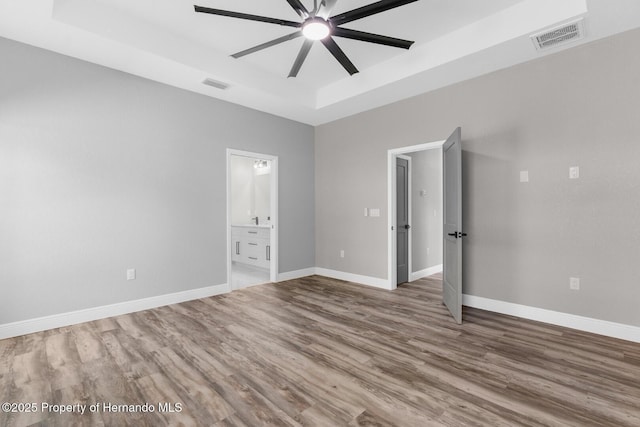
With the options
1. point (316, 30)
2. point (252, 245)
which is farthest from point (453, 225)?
point (252, 245)

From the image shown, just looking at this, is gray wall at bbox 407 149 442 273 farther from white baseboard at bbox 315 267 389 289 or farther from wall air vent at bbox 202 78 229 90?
wall air vent at bbox 202 78 229 90

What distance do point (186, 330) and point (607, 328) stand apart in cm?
421

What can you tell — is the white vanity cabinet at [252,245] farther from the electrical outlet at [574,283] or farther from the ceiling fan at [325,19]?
the electrical outlet at [574,283]

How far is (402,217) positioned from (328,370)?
3346 mm

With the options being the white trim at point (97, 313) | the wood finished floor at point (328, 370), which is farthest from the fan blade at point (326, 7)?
the white trim at point (97, 313)

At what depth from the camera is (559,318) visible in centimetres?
317

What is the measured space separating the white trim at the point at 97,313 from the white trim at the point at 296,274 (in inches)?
45.5

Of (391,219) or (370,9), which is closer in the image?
(370,9)

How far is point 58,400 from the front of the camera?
76.5 inches

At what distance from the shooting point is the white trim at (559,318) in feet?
9.25

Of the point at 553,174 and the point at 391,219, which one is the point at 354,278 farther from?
the point at 553,174

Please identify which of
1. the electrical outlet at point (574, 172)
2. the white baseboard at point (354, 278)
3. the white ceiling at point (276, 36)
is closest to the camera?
the white ceiling at point (276, 36)

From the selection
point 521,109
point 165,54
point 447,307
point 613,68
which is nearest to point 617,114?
point 613,68

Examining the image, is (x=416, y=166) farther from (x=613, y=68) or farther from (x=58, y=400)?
(x=58, y=400)
